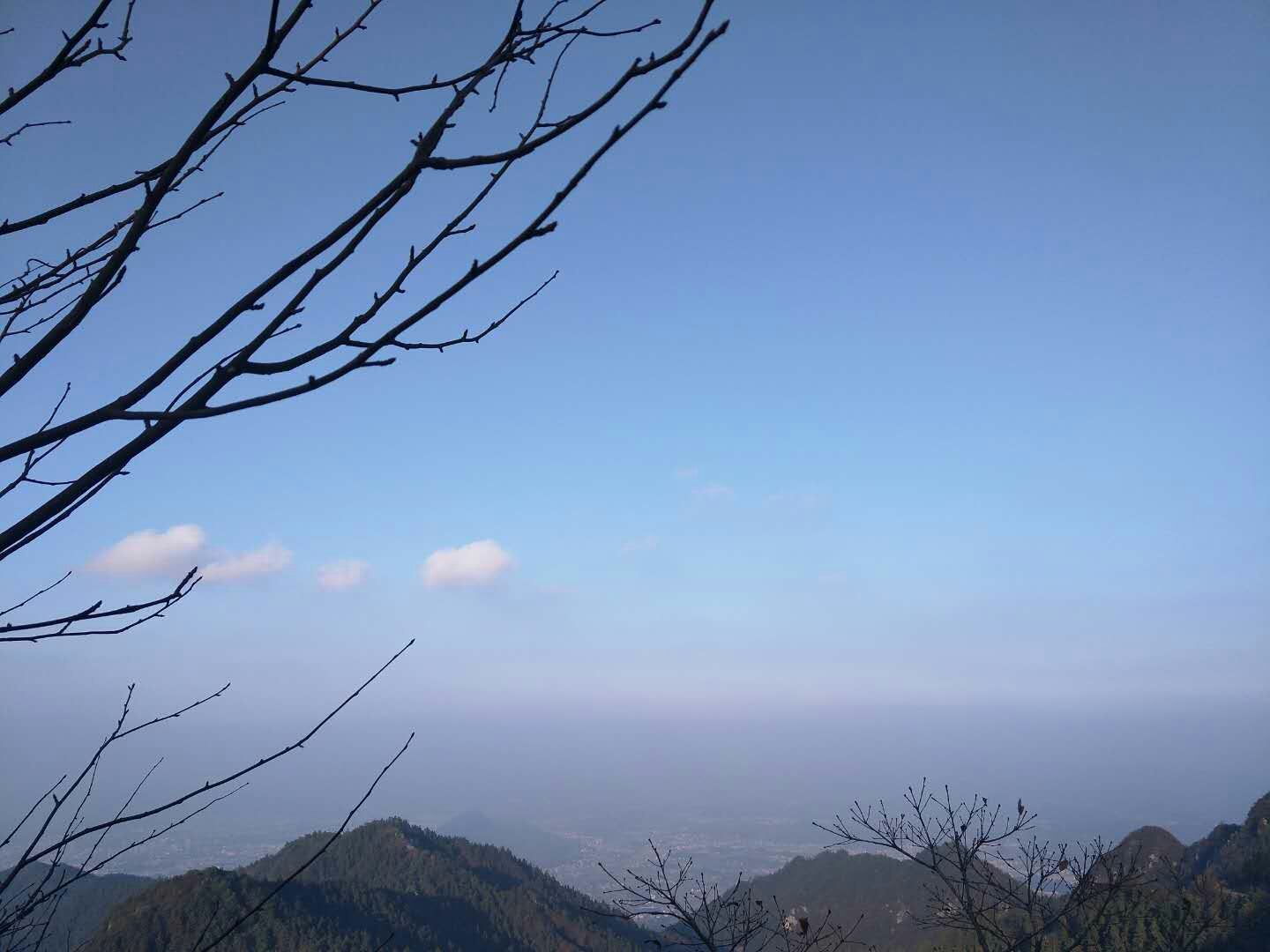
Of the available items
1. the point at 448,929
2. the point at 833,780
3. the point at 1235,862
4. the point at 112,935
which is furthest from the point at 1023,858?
the point at 833,780

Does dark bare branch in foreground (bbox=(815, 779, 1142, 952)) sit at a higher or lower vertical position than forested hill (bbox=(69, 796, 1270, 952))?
higher

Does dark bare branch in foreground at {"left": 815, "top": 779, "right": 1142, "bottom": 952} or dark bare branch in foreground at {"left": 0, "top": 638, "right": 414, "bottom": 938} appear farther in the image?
dark bare branch in foreground at {"left": 815, "top": 779, "right": 1142, "bottom": 952}

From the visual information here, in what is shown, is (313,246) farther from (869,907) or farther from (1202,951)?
(869,907)

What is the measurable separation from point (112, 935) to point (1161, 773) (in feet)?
646

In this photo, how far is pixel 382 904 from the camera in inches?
2343

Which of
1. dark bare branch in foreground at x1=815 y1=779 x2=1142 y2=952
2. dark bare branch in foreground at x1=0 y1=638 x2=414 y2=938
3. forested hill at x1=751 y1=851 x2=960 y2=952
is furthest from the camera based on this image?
forested hill at x1=751 y1=851 x2=960 y2=952

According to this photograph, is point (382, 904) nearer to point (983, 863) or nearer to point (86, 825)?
point (983, 863)

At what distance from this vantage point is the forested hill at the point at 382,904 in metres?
46.2

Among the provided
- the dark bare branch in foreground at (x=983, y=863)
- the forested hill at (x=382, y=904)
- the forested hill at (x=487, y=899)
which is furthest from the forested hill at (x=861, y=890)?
the dark bare branch in foreground at (x=983, y=863)

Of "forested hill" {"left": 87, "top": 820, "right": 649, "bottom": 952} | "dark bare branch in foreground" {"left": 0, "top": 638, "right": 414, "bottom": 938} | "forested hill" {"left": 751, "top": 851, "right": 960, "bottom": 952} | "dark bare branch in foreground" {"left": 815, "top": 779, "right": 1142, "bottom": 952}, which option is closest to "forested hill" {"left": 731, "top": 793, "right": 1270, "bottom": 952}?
"forested hill" {"left": 751, "top": 851, "right": 960, "bottom": 952}

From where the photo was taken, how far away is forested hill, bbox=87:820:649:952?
46156mm

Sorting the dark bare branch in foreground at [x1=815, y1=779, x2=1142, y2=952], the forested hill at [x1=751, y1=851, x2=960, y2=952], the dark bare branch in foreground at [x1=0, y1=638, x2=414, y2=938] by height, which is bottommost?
the forested hill at [x1=751, y1=851, x2=960, y2=952]

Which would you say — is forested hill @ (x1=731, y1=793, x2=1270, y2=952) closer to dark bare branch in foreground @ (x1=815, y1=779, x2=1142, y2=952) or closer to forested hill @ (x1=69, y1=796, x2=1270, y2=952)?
forested hill @ (x1=69, y1=796, x2=1270, y2=952)

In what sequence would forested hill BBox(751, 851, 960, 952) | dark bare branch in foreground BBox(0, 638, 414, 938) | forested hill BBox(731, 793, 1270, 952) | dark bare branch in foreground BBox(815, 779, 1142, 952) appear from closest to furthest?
dark bare branch in foreground BBox(0, 638, 414, 938), dark bare branch in foreground BBox(815, 779, 1142, 952), forested hill BBox(731, 793, 1270, 952), forested hill BBox(751, 851, 960, 952)
